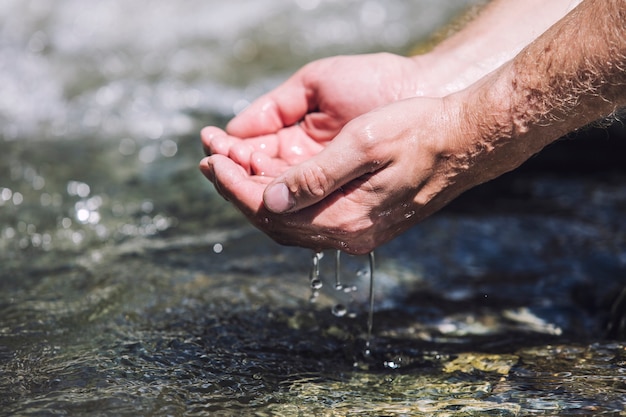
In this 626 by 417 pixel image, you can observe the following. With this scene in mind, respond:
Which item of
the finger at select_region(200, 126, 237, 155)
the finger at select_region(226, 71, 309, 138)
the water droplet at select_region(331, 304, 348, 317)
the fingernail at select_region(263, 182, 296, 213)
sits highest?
the finger at select_region(226, 71, 309, 138)

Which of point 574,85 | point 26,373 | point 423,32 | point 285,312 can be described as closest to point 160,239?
→ point 285,312

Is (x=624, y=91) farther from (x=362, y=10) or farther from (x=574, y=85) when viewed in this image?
(x=362, y=10)


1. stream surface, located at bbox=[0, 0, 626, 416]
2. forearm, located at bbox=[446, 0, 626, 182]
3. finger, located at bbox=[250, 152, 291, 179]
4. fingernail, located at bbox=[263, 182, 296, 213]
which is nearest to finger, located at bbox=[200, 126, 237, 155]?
finger, located at bbox=[250, 152, 291, 179]

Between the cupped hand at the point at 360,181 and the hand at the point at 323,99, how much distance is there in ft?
1.48

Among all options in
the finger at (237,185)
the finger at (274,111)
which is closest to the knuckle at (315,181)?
the finger at (237,185)

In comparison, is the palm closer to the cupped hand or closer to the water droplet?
the cupped hand

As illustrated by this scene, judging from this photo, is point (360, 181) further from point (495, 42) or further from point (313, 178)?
point (495, 42)

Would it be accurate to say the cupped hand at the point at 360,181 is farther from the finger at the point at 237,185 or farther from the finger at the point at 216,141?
the finger at the point at 216,141

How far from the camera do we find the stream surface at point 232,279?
239 cm

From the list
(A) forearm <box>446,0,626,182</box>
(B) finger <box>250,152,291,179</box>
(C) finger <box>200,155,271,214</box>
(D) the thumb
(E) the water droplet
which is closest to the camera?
(A) forearm <box>446,0,626,182</box>

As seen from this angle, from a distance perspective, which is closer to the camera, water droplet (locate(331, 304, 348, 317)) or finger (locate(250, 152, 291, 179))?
finger (locate(250, 152, 291, 179))

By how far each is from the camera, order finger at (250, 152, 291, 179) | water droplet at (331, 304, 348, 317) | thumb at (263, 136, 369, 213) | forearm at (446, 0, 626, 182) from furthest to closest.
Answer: water droplet at (331, 304, 348, 317) < finger at (250, 152, 291, 179) < thumb at (263, 136, 369, 213) < forearm at (446, 0, 626, 182)

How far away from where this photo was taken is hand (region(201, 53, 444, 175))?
305 centimetres

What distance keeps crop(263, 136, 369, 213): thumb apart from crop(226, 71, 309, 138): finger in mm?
695
